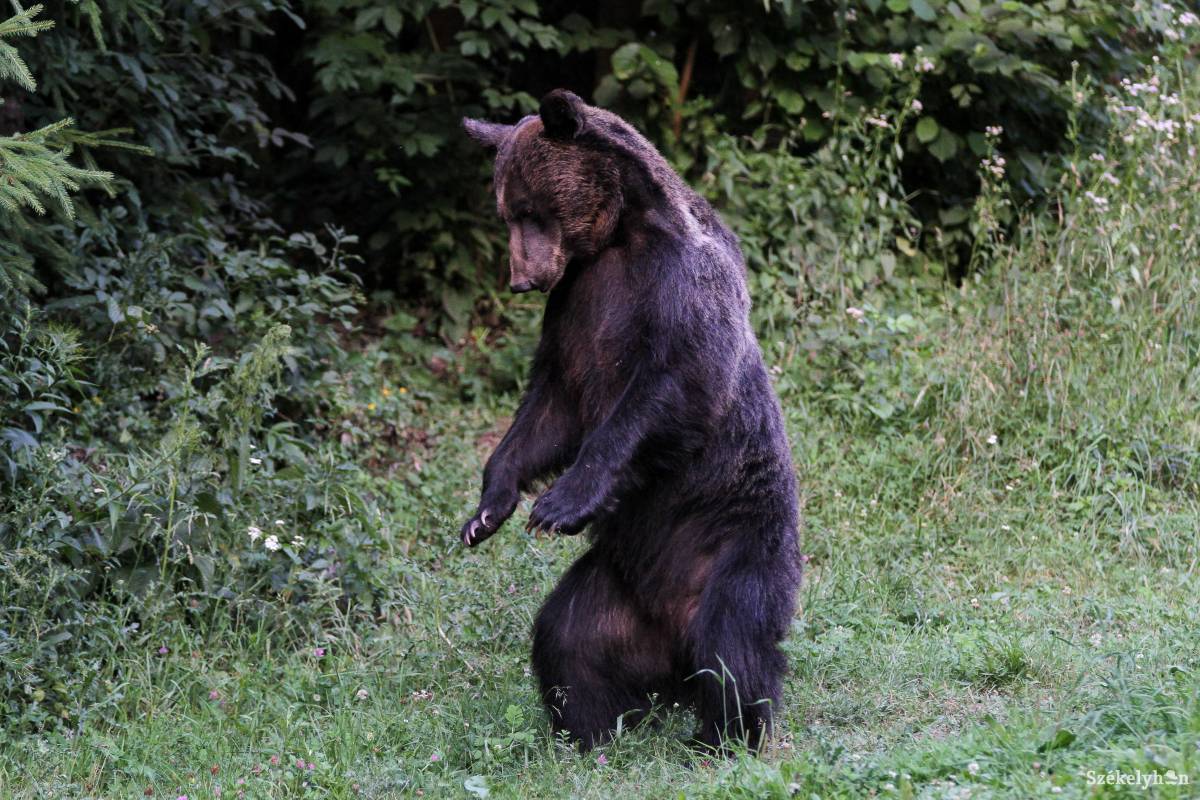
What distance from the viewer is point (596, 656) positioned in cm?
498

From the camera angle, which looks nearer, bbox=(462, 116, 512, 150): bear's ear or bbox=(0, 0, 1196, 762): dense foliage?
bbox=(462, 116, 512, 150): bear's ear

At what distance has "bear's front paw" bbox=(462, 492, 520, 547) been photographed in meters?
4.90

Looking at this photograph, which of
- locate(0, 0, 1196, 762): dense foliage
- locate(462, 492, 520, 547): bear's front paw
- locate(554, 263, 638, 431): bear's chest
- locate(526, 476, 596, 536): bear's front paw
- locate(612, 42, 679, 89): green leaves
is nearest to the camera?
locate(526, 476, 596, 536): bear's front paw

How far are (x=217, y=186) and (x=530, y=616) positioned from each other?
3847mm

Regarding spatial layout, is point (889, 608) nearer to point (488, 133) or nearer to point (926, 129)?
point (488, 133)

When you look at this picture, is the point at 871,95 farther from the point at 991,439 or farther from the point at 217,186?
the point at 217,186

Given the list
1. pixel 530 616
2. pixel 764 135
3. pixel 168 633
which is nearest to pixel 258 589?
pixel 168 633

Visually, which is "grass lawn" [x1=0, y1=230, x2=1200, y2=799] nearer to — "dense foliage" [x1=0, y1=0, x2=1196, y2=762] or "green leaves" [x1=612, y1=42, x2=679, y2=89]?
"dense foliage" [x1=0, y1=0, x2=1196, y2=762]

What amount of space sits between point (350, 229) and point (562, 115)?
18.2 feet

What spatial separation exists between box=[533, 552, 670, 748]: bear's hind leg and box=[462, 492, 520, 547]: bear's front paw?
1.27ft

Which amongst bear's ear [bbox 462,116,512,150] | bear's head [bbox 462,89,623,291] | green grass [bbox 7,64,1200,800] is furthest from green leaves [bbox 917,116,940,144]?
bear's head [bbox 462,89,623,291]

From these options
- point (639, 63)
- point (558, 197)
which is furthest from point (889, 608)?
point (639, 63)

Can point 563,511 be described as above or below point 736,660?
above

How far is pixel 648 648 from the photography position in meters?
5.03
